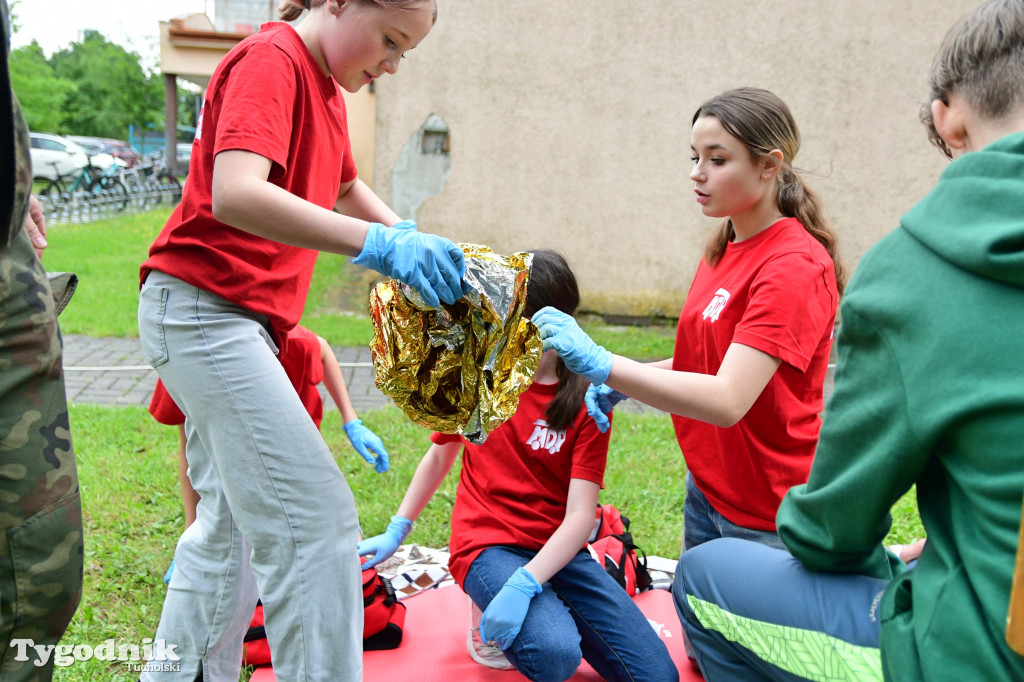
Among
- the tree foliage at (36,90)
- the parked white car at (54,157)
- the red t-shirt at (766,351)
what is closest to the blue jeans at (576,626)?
the red t-shirt at (766,351)

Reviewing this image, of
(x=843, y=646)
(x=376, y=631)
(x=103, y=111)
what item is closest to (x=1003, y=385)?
(x=843, y=646)

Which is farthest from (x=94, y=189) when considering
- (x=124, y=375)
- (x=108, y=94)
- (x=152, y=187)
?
(x=108, y=94)

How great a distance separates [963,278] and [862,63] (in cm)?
678

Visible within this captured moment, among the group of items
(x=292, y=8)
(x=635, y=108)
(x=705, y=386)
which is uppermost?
(x=635, y=108)

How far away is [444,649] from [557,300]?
1140mm

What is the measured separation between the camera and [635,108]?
7.22 m

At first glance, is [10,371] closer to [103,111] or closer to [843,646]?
[843,646]

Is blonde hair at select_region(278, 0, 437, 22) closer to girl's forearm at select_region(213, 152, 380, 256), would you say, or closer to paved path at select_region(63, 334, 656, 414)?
girl's forearm at select_region(213, 152, 380, 256)

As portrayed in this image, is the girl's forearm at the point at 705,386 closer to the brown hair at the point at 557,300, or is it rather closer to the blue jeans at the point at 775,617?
the blue jeans at the point at 775,617

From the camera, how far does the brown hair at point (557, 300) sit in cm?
232

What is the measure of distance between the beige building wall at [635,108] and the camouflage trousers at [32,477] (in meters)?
6.02

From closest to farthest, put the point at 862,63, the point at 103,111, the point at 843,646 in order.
Answer: the point at 843,646 < the point at 862,63 < the point at 103,111

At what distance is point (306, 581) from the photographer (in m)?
1.71

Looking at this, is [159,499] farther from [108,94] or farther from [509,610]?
[108,94]
